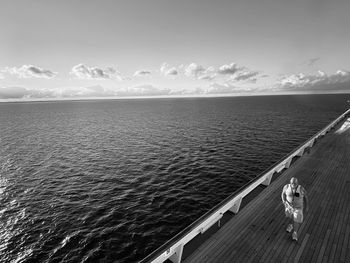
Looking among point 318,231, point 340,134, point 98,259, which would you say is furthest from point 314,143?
point 98,259

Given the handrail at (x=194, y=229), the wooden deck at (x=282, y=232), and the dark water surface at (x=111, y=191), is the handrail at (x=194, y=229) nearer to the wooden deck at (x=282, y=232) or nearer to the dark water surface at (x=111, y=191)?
the wooden deck at (x=282, y=232)

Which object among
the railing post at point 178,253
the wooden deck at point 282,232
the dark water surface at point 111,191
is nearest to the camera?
the railing post at point 178,253

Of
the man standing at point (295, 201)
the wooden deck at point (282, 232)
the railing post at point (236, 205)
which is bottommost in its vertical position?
the wooden deck at point (282, 232)

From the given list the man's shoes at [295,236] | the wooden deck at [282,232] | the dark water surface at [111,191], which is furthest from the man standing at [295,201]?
the dark water surface at [111,191]

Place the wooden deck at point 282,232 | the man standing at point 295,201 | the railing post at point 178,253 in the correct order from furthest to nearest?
the man standing at point 295,201 → the wooden deck at point 282,232 → the railing post at point 178,253

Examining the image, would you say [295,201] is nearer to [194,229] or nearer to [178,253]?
[194,229]

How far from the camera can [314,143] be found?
67.0ft

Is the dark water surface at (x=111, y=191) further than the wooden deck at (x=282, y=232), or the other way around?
the dark water surface at (x=111, y=191)

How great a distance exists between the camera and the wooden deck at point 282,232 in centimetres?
648

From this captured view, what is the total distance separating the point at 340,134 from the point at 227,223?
24.6 metres

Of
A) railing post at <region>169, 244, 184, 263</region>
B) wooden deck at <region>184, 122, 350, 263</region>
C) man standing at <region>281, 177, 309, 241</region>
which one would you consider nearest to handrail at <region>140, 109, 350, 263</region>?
railing post at <region>169, 244, 184, 263</region>

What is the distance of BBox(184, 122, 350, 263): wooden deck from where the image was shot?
6.48m

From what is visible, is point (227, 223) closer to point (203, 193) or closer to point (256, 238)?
point (256, 238)

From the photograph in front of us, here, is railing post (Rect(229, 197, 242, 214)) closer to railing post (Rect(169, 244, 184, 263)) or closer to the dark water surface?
railing post (Rect(169, 244, 184, 263))
